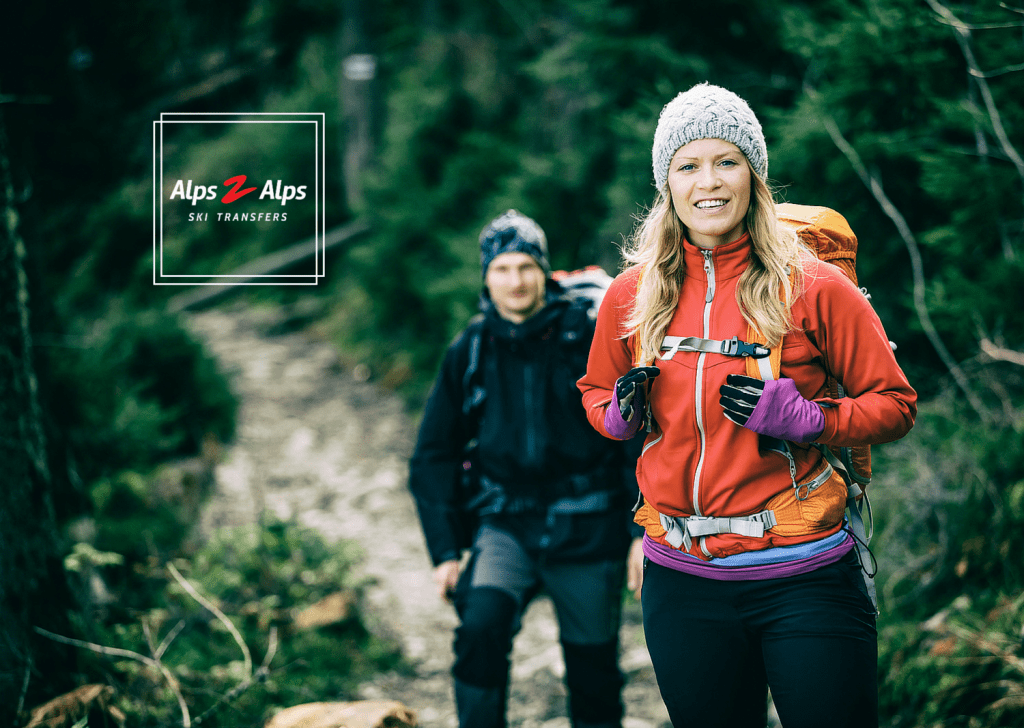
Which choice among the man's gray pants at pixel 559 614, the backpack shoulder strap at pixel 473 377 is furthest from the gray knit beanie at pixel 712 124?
the man's gray pants at pixel 559 614

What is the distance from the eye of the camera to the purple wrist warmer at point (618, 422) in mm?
2166

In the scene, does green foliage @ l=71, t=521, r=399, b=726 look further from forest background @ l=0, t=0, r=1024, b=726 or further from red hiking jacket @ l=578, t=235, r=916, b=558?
red hiking jacket @ l=578, t=235, r=916, b=558

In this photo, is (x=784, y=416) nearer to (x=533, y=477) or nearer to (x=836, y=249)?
(x=836, y=249)

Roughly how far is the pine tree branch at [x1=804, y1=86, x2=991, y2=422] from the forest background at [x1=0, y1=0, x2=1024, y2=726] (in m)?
0.02

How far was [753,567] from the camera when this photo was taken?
2.05 meters

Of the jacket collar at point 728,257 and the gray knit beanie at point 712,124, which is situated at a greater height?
the gray knit beanie at point 712,124

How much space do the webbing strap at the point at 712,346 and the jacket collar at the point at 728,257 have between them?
211 millimetres

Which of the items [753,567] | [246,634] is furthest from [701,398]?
[246,634]

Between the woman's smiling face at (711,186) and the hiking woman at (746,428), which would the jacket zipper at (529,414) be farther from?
the woman's smiling face at (711,186)

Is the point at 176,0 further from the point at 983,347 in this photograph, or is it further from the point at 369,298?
the point at 983,347

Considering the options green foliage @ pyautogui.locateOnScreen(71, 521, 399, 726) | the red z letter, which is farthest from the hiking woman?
the red z letter

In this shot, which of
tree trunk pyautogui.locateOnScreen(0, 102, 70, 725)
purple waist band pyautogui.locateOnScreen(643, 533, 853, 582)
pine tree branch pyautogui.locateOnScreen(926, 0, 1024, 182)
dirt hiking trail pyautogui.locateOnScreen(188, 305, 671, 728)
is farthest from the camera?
dirt hiking trail pyautogui.locateOnScreen(188, 305, 671, 728)

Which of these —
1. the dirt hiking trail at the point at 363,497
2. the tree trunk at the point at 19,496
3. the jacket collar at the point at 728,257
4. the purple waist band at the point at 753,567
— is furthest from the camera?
the dirt hiking trail at the point at 363,497

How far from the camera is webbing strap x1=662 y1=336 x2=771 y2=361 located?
79.0 inches
